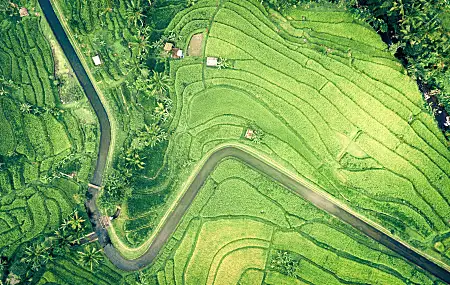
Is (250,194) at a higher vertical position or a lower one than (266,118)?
lower

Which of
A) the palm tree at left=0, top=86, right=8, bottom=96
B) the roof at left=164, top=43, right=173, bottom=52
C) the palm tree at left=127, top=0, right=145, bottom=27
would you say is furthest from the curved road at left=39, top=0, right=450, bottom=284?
the roof at left=164, top=43, right=173, bottom=52

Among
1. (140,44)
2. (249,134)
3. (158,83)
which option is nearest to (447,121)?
(249,134)

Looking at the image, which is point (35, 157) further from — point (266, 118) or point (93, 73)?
point (266, 118)

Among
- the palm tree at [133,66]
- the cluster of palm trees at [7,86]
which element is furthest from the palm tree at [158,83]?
the cluster of palm trees at [7,86]

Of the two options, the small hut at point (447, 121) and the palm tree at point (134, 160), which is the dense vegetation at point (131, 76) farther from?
the small hut at point (447, 121)

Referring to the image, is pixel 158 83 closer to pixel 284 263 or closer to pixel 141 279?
pixel 141 279

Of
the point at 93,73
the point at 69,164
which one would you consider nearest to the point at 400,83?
the point at 93,73
